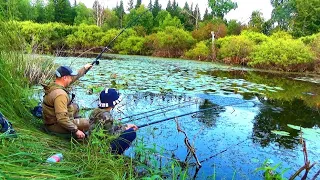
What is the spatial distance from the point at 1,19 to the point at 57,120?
136 centimetres

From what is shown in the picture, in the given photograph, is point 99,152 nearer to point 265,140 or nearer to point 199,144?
point 199,144

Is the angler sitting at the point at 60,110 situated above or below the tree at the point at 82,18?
below

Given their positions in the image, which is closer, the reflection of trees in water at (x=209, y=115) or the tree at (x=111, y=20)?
the reflection of trees in water at (x=209, y=115)

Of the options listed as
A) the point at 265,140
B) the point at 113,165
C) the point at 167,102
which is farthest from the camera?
the point at 167,102

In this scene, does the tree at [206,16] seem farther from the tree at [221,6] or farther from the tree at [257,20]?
the tree at [257,20]

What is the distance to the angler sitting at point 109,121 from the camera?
333 cm

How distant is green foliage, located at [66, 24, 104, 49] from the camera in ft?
111

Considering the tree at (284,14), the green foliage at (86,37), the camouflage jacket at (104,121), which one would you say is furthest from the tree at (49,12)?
the camouflage jacket at (104,121)

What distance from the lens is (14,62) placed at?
3770 mm

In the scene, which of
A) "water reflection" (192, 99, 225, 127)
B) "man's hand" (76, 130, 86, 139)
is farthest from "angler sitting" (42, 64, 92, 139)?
"water reflection" (192, 99, 225, 127)

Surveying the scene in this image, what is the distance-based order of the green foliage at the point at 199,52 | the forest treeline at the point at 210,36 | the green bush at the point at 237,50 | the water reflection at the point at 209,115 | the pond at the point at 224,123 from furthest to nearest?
the green foliage at the point at 199,52 < the green bush at the point at 237,50 < the forest treeline at the point at 210,36 < the water reflection at the point at 209,115 < the pond at the point at 224,123

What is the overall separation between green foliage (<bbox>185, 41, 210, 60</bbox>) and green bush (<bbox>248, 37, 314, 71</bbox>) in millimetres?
6088

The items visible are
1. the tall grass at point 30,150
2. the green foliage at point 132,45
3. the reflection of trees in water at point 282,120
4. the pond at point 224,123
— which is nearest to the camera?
the tall grass at point 30,150

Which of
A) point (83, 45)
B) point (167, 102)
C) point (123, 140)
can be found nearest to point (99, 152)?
point (123, 140)
